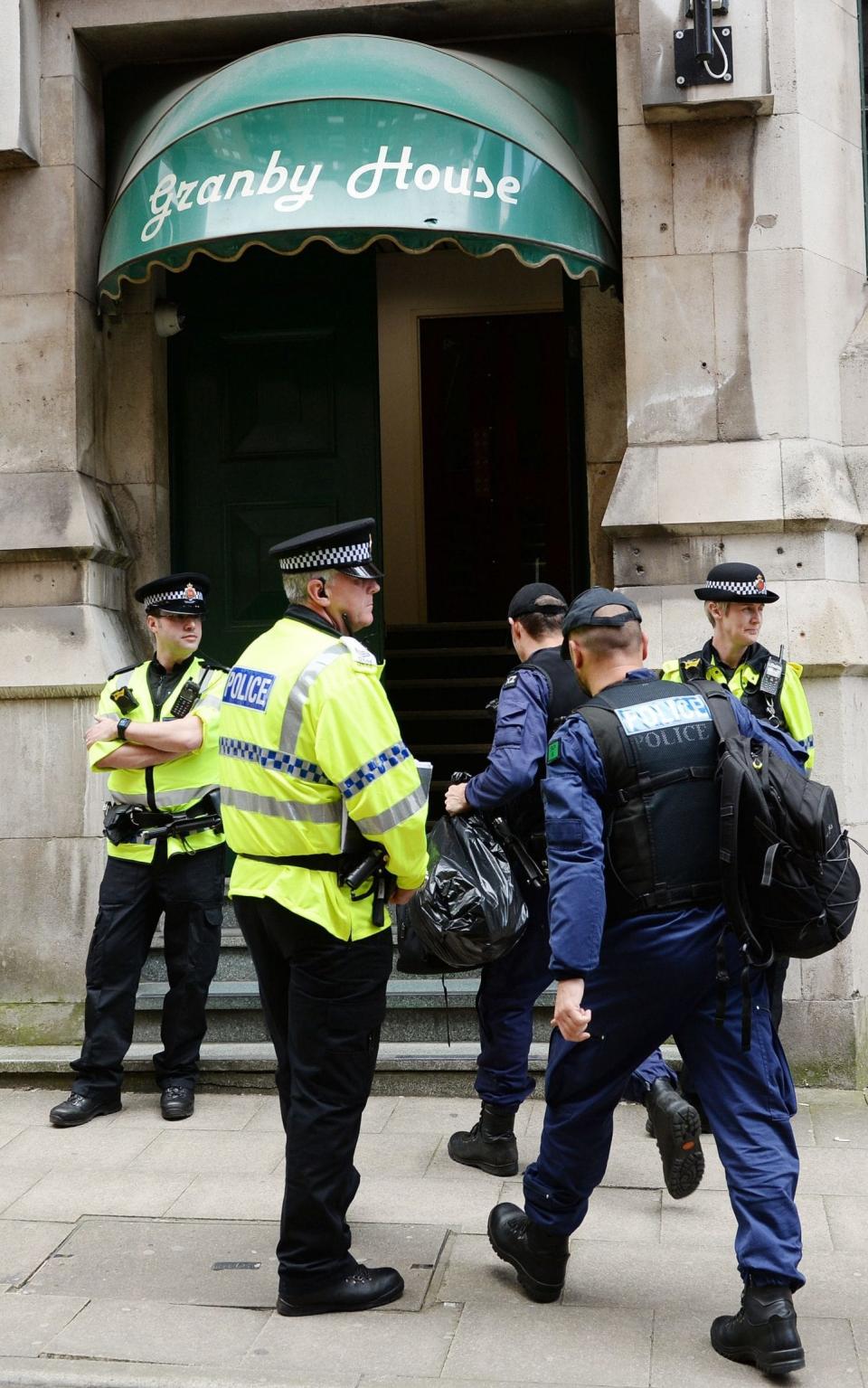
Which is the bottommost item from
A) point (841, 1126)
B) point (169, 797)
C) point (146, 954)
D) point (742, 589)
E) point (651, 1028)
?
point (841, 1126)

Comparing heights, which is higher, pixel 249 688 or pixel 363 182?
pixel 363 182

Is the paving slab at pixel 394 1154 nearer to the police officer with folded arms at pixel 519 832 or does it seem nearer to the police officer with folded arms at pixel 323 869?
the police officer with folded arms at pixel 519 832

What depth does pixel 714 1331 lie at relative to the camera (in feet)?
13.0

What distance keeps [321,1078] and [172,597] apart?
8.61ft

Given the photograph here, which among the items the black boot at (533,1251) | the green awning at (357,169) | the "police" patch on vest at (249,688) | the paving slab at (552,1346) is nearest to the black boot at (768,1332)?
the paving slab at (552,1346)

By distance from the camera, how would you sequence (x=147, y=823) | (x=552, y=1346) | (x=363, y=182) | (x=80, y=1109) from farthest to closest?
(x=363, y=182), (x=147, y=823), (x=80, y=1109), (x=552, y=1346)

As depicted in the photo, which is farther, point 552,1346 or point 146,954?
point 146,954

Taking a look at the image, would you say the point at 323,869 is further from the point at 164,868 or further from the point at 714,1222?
the point at 164,868

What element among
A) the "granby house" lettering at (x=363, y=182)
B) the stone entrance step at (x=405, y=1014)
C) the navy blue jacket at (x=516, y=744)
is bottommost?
Result: the stone entrance step at (x=405, y=1014)

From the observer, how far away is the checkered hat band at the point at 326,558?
4.31m

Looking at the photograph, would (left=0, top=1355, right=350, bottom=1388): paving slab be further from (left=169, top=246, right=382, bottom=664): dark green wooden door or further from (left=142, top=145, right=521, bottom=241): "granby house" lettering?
(left=169, top=246, right=382, bottom=664): dark green wooden door

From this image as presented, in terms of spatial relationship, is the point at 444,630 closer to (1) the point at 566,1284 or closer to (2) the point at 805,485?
(2) the point at 805,485

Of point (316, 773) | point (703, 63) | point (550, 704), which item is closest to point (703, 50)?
point (703, 63)

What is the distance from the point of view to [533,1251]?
13.9ft
